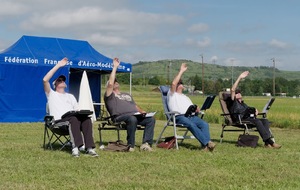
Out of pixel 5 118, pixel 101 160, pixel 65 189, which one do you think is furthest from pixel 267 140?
pixel 5 118

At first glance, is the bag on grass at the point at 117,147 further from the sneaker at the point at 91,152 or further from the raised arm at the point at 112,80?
the raised arm at the point at 112,80

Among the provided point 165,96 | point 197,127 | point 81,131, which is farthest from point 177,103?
point 81,131

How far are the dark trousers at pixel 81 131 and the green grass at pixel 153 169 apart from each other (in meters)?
0.21

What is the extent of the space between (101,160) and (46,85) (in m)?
1.42

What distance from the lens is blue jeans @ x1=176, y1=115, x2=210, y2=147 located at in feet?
23.8

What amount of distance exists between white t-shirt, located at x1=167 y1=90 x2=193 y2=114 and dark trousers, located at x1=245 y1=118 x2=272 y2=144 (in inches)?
45.3

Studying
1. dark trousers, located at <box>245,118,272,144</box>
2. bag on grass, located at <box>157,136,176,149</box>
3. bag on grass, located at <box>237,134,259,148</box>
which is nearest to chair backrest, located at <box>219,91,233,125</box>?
dark trousers, located at <box>245,118,272,144</box>

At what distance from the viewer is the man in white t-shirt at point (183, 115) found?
7.30 m

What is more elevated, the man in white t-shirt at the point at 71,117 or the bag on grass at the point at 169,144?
the man in white t-shirt at the point at 71,117

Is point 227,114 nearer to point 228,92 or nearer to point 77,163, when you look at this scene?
point 228,92

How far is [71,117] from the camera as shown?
21.6ft

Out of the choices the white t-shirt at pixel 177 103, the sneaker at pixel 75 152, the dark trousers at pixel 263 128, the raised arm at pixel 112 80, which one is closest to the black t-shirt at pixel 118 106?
the raised arm at pixel 112 80

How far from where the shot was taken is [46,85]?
6734 mm

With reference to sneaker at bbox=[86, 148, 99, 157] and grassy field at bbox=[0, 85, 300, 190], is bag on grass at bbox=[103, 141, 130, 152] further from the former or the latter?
sneaker at bbox=[86, 148, 99, 157]
